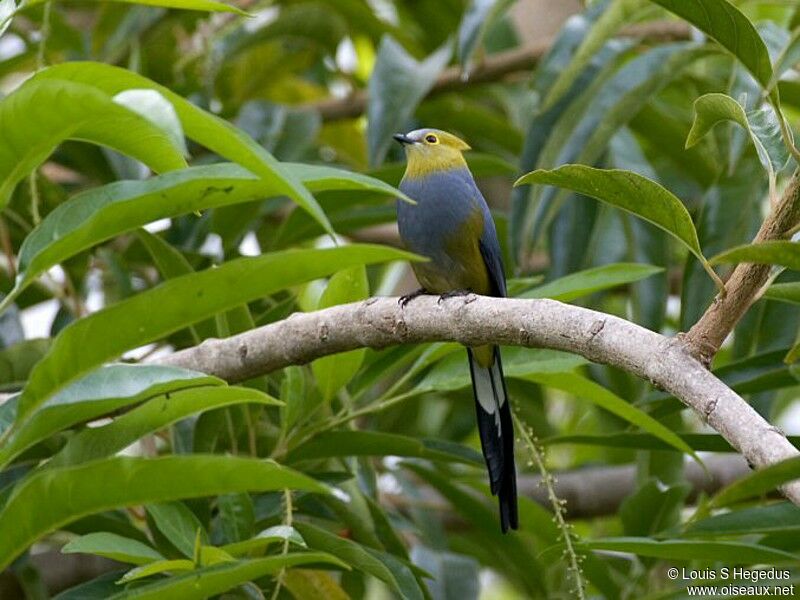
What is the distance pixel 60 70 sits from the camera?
1.54m

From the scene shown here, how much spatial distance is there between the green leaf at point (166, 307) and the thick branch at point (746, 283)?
45 cm

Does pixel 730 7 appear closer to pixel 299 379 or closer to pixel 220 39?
pixel 299 379

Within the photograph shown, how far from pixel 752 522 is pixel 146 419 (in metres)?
1.18

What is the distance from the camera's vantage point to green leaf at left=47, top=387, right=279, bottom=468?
1619 millimetres

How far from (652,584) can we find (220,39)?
2.21 m

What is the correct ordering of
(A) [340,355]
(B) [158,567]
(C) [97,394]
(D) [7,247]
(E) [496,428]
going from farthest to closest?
(D) [7,247] → (E) [496,428] → (A) [340,355] → (B) [158,567] → (C) [97,394]

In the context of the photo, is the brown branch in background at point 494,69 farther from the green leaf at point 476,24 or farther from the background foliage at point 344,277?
the green leaf at point 476,24

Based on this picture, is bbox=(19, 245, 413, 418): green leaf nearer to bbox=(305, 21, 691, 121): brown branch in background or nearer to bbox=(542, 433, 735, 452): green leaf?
bbox=(542, 433, 735, 452): green leaf

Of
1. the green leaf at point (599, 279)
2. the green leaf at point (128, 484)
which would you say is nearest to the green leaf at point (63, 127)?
the green leaf at point (128, 484)

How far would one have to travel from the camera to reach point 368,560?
79.9 inches

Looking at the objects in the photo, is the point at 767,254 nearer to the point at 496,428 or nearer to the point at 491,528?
the point at 496,428

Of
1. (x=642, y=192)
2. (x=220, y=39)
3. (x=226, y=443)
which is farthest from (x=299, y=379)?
(x=220, y=39)

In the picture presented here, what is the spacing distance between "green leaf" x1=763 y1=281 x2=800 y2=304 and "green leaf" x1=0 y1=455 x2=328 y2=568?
29.3 inches

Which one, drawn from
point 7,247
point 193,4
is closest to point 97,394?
point 193,4
